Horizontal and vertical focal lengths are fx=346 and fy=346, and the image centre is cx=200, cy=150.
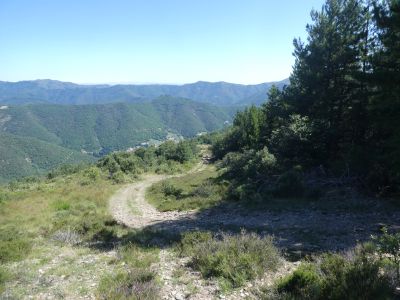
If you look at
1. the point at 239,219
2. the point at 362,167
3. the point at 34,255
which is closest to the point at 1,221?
the point at 34,255

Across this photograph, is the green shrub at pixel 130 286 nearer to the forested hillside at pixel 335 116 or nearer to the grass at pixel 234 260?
the grass at pixel 234 260

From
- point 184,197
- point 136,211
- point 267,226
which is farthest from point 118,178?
point 267,226

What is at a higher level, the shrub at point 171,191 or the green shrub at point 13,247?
the green shrub at point 13,247

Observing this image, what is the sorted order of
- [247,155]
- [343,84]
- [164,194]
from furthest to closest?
[247,155]
[164,194]
[343,84]

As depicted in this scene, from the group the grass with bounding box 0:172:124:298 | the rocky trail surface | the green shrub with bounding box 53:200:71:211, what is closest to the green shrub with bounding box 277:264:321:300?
the rocky trail surface

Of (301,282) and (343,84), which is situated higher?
(343,84)

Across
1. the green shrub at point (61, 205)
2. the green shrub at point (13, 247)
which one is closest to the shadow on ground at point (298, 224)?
the green shrub at point (13, 247)

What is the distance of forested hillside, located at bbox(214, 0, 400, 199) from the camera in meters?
15.8

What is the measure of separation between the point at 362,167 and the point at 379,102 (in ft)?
12.9

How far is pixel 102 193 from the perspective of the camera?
92.2ft

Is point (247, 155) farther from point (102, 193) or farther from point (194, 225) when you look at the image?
point (194, 225)

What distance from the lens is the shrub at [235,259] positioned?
795cm

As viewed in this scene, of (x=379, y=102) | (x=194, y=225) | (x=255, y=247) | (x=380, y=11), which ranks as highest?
(x=380, y=11)

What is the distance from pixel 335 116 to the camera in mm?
22859
